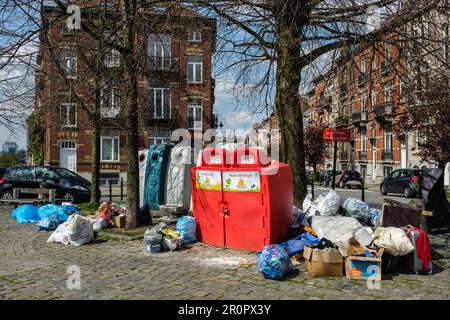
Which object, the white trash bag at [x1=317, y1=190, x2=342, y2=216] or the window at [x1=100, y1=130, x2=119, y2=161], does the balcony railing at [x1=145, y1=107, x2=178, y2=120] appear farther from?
the white trash bag at [x1=317, y1=190, x2=342, y2=216]

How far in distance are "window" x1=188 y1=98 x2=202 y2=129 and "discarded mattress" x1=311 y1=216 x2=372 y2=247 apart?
1040 inches

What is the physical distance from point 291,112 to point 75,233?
16.4ft

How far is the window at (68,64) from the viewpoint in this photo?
10.7 meters

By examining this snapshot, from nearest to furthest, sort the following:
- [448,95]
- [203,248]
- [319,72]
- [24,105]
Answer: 1. [203,248]
2. [319,72]
3. [24,105]
4. [448,95]

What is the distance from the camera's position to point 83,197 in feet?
51.0

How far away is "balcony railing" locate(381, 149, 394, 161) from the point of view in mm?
35094

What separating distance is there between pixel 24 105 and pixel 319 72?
31.8 ft

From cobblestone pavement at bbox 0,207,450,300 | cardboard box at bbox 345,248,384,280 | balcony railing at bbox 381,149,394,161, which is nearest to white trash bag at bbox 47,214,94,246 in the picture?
cobblestone pavement at bbox 0,207,450,300

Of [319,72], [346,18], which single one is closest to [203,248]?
[319,72]

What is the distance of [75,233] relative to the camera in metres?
7.58

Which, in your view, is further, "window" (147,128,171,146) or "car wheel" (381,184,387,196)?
"window" (147,128,171,146)

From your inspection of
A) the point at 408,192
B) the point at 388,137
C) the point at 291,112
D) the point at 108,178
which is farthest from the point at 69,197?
the point at 388,137

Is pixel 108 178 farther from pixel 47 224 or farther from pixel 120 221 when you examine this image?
pixel 120 221
